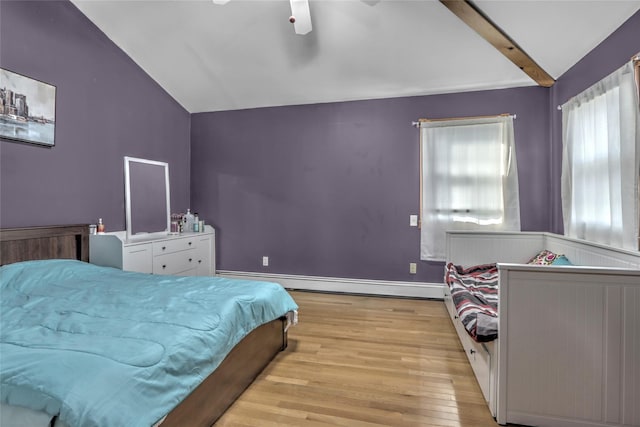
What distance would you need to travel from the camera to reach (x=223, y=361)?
5.59 feet

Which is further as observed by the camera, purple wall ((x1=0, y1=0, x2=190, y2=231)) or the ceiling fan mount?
purple wall ((x1=0, y1=0, x2=190, y2=231))

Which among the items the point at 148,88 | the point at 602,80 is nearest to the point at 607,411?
the point at 602,80

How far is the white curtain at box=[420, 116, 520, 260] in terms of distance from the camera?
3.47m

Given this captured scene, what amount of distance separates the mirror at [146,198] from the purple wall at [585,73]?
418 centimetres

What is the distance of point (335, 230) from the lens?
4.06 meters

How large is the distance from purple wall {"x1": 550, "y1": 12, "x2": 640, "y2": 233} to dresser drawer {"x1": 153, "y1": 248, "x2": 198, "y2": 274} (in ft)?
12.8

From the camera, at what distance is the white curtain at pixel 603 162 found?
2.09 metres

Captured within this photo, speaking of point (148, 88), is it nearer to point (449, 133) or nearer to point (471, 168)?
point (449, 133)

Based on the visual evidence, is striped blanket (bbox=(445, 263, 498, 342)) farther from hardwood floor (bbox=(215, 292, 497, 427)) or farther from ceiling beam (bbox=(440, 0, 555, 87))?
ceiling beam (bbox=(440, 0, 555, 87))

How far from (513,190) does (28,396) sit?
3.87m

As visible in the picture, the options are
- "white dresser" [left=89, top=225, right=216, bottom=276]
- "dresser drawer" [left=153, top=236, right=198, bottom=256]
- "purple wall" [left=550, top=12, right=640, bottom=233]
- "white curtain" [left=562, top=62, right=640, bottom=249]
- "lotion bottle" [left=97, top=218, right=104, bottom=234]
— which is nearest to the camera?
"white curtain" [left=562, top=62, right=640, bottom=249]

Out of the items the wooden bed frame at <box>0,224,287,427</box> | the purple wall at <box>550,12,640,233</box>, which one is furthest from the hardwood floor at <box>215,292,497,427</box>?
the purple wall at <box>550,12,640,233</box>

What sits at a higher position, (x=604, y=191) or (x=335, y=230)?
(x=604, y=191)

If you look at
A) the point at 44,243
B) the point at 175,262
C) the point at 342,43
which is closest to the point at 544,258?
the point at 342,43
